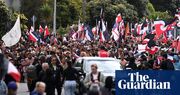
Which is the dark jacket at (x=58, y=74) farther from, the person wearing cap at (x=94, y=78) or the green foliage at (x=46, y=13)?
the green foliage at (x=46, y=13)

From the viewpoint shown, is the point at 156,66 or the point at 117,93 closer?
the point at 117,93

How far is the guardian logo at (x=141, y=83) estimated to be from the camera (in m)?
19.7

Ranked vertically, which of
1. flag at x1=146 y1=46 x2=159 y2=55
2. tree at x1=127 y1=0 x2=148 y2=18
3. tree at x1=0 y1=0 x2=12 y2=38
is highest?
tree at x1=127 y1=0 x2=148 y2=18

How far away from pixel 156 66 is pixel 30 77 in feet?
15.6

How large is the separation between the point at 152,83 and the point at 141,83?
0.30 m

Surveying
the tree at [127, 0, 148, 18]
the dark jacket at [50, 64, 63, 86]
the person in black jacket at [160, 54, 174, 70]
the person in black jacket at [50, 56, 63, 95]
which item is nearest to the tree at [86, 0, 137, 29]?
the tree at [127, 0, 148, 18]

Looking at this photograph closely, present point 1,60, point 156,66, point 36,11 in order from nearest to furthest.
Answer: point 1,60
point 156,66
point 36,11

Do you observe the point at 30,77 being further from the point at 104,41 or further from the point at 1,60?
the point at 104,41

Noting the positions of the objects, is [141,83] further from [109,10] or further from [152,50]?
[109,10]

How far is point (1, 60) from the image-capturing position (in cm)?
1190

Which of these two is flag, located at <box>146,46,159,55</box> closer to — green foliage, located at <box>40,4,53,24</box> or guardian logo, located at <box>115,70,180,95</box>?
guardian logo, located at <box>115,70,180,95</box>

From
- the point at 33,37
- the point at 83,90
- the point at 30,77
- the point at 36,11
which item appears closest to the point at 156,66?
the point at 30,77

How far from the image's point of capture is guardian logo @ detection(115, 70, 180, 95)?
19.7m

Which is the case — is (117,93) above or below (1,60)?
below
